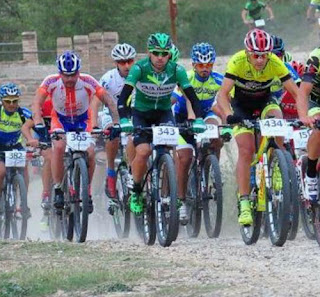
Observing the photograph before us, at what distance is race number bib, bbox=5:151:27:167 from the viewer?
17375mm

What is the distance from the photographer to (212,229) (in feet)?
49.1

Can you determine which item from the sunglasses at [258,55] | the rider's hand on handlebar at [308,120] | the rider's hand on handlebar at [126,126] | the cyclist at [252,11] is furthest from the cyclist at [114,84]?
the cyclist at [252,11]

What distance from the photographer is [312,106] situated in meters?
12.7

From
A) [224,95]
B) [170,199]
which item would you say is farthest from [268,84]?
[170,199]

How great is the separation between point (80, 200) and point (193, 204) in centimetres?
125

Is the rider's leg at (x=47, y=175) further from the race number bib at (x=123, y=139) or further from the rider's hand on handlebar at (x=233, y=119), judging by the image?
the rider's hand on handlebar at (x=233, y=119)

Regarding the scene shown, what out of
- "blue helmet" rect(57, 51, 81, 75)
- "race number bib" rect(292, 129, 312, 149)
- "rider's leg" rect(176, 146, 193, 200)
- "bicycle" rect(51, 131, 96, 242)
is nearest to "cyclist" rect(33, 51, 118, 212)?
"blue helmet" rect(57, 51, 81, 75)

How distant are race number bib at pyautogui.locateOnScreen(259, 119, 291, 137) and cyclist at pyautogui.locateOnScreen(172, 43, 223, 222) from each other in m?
2.75

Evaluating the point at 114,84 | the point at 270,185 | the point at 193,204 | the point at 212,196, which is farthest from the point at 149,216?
the point at 114,84

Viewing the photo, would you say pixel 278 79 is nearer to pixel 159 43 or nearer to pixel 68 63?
pixel 159 43

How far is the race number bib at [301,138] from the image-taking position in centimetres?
1377

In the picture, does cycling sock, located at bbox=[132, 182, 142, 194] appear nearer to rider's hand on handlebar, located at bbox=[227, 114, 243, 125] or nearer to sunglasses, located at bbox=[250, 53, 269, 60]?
rider's hand on handlebar, located at bbox=[227, 114, 243, 125]

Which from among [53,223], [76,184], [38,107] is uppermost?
[38,107]

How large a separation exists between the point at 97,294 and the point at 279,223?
2.88 metres
